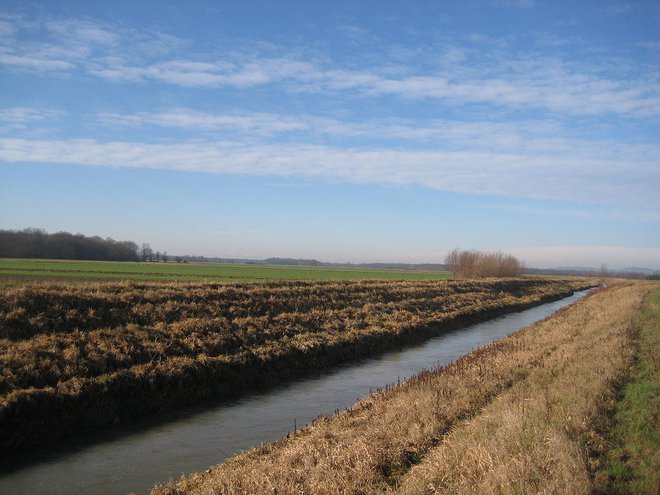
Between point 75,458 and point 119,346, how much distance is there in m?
5.69

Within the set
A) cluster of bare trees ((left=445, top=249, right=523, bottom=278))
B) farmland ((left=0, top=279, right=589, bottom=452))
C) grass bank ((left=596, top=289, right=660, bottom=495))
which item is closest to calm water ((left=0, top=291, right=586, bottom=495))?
farmland ((left=0, top=279, right=589, bottom=452))

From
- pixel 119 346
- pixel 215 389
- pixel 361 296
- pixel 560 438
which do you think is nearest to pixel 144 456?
pixel 215 389

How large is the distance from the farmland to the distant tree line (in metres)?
83.0

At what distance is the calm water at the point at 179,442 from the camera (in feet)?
30.4

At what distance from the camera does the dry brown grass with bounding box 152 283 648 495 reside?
714 cm

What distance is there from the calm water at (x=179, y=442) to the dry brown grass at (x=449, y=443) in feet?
4.29

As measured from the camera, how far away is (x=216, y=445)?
438 inches

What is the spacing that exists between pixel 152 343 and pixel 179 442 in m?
6.02

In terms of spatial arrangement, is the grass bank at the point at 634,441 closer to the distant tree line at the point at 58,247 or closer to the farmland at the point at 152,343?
the farmland at the point at 152,343

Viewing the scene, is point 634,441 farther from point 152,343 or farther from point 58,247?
point 58,247

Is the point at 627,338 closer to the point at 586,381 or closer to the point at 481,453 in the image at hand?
the point at 586,381

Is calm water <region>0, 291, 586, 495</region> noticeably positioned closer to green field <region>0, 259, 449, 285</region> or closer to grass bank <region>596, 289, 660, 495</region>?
grass bank <region>596, 289, 660, 495</region>

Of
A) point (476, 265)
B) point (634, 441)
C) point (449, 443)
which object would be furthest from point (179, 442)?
point (476, 265)

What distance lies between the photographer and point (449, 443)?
851cm
